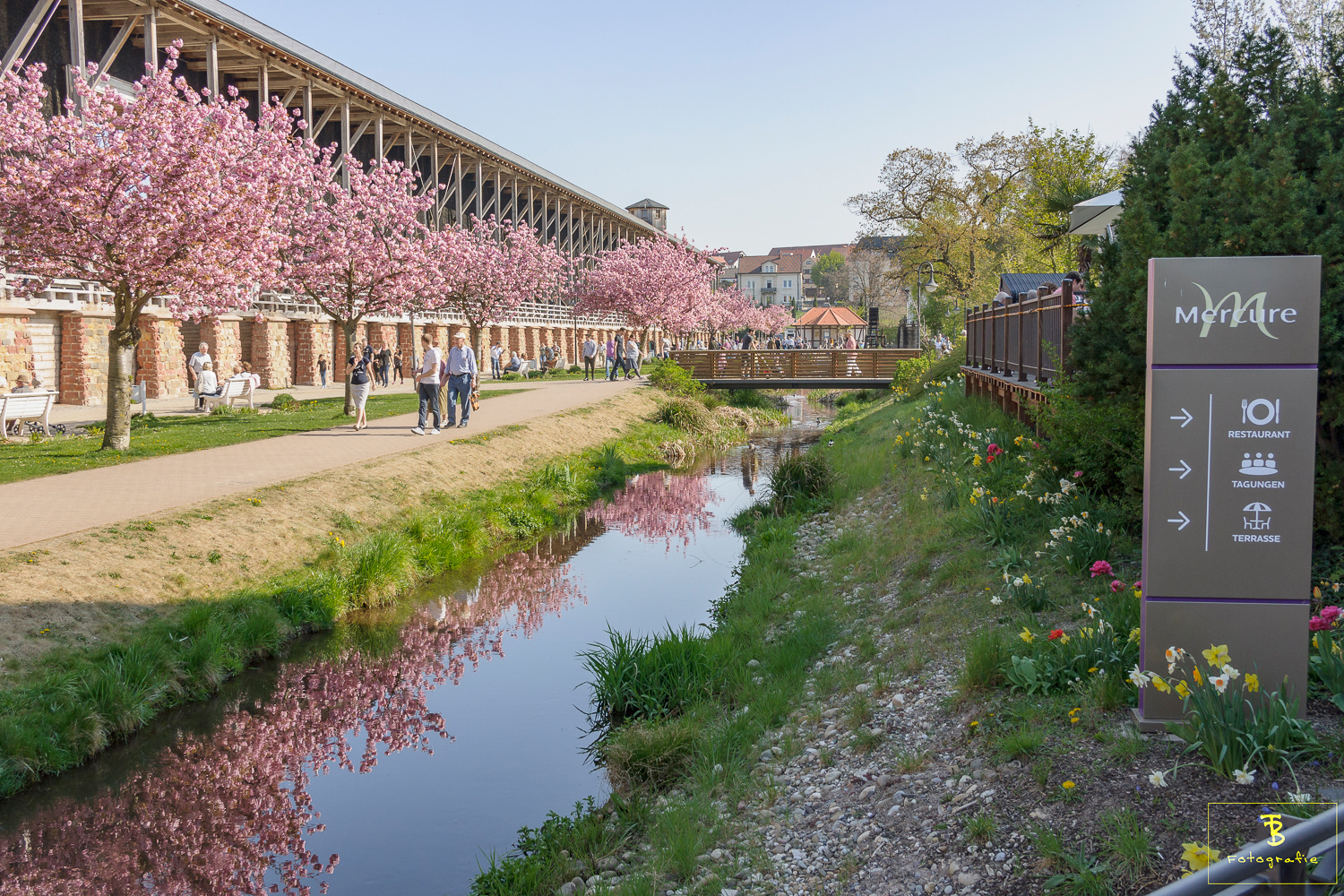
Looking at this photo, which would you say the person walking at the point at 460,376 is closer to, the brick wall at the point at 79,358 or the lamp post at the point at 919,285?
the brick wall at the point at 79,358

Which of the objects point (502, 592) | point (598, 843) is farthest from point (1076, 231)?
point (598, 843)

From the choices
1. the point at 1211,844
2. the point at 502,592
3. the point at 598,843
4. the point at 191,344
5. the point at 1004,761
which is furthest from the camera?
the point at 191,344

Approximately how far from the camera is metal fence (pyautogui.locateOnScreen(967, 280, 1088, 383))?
10.2 m

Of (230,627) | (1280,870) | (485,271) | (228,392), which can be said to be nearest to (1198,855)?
(1280,870)

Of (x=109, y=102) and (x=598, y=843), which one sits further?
(x=109, y=102)

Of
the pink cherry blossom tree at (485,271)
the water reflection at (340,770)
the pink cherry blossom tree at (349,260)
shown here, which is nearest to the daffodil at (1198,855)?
the water reflection at (340,770)

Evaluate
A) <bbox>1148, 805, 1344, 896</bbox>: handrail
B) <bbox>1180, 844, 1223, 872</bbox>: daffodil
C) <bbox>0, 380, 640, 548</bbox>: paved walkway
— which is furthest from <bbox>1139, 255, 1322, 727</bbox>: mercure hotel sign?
<bbox>0, 380, 640, 548</bbox>: paved walkway

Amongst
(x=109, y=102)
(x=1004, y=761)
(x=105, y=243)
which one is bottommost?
(x=1004, y=761)

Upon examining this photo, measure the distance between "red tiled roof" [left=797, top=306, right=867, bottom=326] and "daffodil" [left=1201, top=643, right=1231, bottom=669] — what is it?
190ft

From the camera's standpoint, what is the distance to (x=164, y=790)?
6.71m

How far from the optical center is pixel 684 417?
28.6m

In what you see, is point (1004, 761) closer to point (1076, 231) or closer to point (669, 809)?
point (669, 809)

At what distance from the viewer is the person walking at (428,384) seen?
17417mm

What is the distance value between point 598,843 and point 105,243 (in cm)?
1288
